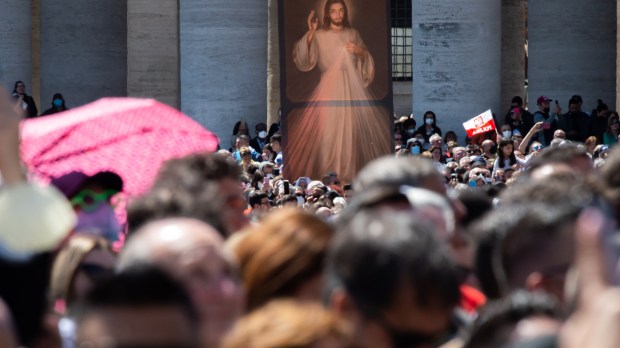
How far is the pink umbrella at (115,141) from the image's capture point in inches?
368

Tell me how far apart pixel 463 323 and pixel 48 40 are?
3260 cm

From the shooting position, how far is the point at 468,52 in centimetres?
3033

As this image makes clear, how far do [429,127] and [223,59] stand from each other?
4453 mm

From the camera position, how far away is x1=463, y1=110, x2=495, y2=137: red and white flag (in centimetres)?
2614

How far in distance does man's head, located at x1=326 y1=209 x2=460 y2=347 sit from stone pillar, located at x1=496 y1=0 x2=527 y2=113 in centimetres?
3877

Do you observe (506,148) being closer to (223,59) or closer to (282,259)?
(223,59)

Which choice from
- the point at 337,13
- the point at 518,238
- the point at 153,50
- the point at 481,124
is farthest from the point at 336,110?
the point at 153,50

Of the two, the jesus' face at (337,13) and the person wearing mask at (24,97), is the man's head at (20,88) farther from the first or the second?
the jesus' face at (337,13)

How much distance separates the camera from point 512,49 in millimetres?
44156

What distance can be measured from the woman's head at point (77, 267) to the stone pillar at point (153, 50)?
35.1 metres

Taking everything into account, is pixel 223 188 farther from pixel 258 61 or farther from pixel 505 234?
pixel 258 61

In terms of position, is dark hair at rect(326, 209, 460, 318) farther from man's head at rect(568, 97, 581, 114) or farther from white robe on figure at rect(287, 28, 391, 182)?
man's head at rect(568, 97, 581, 114)

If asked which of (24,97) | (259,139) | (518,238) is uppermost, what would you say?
(518,238)

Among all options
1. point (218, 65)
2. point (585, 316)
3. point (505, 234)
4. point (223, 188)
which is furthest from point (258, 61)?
point (585, 316)
